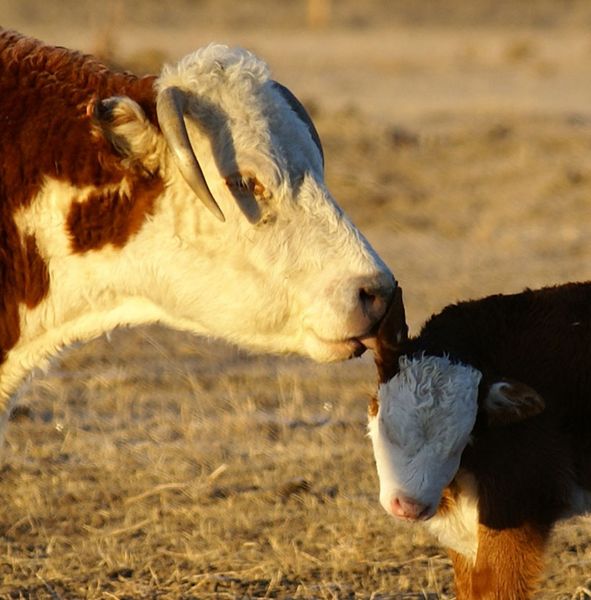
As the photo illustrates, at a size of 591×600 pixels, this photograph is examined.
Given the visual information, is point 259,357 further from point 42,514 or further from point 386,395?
point 386,395

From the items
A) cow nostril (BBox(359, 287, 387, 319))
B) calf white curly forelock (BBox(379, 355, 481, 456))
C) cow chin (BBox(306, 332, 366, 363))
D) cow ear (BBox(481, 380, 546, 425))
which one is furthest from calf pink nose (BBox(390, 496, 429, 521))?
cow nostril (BBox(359, 287, 387, 319))

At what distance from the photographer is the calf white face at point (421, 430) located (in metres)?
4.93

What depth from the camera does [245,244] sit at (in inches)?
181

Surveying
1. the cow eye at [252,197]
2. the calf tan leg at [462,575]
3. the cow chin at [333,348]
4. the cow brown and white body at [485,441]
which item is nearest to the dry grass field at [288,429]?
the calf tan leg at [462,575]

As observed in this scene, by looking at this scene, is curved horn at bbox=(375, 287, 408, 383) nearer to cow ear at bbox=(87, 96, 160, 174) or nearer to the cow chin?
the cow chin

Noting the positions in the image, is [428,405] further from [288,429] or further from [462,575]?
[288,429]

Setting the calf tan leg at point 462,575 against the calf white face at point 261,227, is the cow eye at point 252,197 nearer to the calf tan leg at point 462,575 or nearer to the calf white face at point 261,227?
the calf white face at point 261,227

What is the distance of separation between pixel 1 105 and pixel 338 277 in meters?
1.10

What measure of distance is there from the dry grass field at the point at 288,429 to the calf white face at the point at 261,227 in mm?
1586

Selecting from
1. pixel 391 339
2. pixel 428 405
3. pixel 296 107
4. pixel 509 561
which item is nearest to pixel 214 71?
pixel 296 107

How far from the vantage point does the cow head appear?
451cm

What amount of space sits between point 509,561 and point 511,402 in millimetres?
507

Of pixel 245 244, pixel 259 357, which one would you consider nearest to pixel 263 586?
pixel 245 244

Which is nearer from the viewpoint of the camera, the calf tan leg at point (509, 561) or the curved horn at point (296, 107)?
the curved horn at point (296, 107)
